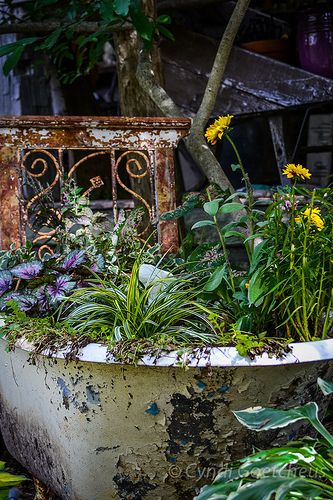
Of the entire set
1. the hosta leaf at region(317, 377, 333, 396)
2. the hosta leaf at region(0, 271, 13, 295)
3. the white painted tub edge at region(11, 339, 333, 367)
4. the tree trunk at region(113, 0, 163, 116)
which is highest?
the tree trunk at region(113, 0, 163, 116)

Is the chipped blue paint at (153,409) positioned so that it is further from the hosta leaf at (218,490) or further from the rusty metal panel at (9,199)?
the rusty metal panel at (9,199)

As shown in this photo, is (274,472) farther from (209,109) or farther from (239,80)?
(239,80)

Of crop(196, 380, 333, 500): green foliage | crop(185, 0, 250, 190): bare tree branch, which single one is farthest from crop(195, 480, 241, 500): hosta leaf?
crop(185, 0, 250, 190): bare tree branch

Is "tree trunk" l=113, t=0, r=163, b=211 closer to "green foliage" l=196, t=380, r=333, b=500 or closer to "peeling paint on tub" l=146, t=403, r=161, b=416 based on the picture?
"peeling paint on tub" l=146, t=403, r=161, b=416

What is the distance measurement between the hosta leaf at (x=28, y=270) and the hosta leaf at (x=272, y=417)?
91 centimetres

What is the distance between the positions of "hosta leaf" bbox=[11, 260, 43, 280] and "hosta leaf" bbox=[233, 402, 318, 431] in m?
0.91

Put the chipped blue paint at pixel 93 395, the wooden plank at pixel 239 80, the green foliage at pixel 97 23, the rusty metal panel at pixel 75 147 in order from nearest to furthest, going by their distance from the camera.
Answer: the chipped blue paint at pixel 93 395 → the rusty metal panel at pixel 75 147 → the green foliage at pixel 97 23 → the wooden plank at pixel 239 80

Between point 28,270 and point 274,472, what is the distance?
111cm

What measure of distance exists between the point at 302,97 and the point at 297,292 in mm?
3222

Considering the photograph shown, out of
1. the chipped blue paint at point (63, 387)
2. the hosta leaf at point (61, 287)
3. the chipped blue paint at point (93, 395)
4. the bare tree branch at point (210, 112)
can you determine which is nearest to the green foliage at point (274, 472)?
the chipped blue paint at point (93, 395)

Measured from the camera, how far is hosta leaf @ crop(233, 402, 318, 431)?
5.33ft

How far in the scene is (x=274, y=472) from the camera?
1.52 m

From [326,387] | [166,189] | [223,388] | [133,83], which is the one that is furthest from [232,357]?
[133,83]

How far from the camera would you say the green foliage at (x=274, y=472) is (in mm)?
1439
